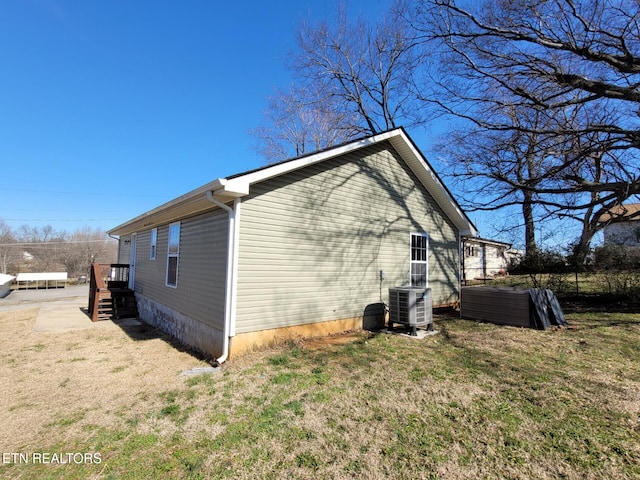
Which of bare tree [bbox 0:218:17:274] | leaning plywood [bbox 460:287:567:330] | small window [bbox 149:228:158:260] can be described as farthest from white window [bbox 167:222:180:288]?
bare tree [bbox 0:218:17:274]

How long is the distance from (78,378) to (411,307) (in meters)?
6.22

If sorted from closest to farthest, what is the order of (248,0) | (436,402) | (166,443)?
1. (166,443)
2. (436,402)
3. (248,0)

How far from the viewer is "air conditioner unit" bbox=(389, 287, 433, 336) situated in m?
7.20

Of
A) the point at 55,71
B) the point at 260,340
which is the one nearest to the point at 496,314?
the point at 260,340

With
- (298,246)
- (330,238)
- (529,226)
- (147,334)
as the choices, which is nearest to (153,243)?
(147,334)

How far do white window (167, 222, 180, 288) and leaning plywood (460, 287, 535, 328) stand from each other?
26.2 feet

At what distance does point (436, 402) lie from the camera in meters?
3.88

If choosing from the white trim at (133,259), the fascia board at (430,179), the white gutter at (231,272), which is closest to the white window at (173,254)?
the white gutter at (231,272)

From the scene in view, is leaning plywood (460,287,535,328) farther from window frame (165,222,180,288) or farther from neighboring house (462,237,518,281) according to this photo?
neighboring house (462,237,518,281)

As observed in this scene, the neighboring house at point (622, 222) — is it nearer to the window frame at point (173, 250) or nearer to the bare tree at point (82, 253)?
the window frame at point (173, 250)

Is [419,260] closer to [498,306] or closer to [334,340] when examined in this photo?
[498,306]

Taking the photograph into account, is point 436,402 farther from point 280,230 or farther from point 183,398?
point 280,230

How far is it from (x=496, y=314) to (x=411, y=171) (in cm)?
452

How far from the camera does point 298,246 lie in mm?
6672
